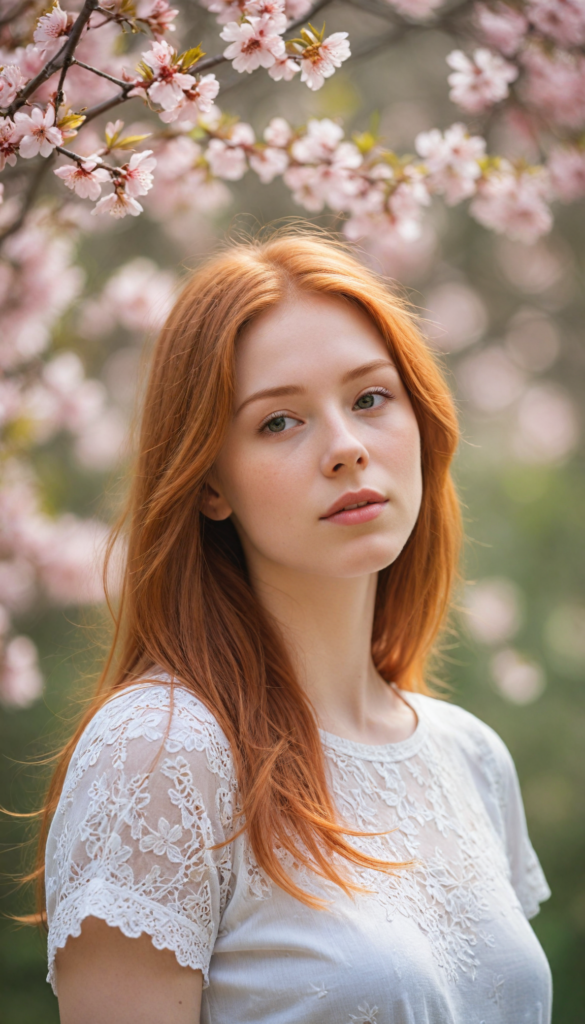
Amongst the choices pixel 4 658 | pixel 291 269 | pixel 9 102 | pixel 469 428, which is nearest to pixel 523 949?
pixel 291 269

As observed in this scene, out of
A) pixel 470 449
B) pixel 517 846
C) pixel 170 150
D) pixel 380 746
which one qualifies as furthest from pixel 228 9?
pixel 470 449

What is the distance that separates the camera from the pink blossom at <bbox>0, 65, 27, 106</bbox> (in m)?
1.19

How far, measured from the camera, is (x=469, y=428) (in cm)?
523

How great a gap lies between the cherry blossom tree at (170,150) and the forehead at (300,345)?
0.32m

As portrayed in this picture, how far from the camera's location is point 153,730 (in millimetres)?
1213

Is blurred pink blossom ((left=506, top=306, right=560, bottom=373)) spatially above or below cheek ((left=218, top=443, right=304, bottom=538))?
above

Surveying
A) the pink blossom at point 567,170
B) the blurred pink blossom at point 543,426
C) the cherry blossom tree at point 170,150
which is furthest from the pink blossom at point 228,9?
the blurred pink blossom at point 543,426

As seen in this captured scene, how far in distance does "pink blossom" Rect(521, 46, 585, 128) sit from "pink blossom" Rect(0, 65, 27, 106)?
150cm

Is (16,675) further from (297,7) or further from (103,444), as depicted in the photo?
(297,7)

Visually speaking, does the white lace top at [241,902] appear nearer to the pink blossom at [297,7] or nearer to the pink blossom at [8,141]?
the pink blossom at [8,141]

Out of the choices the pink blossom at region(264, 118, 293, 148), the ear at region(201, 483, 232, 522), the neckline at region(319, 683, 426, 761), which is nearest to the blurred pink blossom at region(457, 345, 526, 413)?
the pink blossom at region(264, 118, 293, 148)

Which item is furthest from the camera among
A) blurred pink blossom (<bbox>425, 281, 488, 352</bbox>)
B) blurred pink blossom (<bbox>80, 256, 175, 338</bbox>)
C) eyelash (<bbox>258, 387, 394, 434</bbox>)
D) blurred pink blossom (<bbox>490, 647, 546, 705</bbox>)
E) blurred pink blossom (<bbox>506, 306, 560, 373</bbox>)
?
blurred pink blossom (<bbox>506, 306, 560, 373</bbox>)

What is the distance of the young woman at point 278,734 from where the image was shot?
116cm

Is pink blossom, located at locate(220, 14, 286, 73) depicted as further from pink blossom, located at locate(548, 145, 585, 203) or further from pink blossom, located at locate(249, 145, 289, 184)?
pink blossom, located at locate(548, 145, 585, 203)
